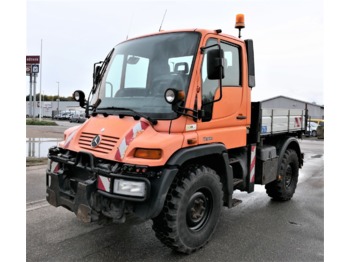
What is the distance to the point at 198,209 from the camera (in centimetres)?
360

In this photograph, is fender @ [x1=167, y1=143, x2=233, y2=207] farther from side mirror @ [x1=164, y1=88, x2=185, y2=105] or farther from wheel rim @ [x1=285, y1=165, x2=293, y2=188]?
wheel rim @ [x1=285, y1=165, x2=293, y2=188]

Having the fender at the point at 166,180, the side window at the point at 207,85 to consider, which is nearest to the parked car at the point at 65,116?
the side window at the point at 207,85

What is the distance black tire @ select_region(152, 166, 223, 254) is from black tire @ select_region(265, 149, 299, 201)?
2.18m

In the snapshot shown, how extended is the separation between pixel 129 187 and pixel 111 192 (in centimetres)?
21

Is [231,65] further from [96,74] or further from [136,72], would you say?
[96,74]

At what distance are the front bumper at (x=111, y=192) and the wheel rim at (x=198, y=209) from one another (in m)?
0.54

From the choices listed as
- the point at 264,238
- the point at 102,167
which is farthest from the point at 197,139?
Answer: the point at 264,238

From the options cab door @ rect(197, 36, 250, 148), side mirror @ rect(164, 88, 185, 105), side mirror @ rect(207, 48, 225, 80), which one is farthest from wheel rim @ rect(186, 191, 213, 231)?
side mirror @ rect(207, 48, 225, 80)

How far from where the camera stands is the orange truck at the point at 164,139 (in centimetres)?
309

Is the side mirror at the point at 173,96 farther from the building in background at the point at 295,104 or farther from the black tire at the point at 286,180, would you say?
the building in background at the point at 295,104

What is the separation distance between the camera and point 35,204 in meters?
5.09

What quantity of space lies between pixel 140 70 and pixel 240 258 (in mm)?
2629

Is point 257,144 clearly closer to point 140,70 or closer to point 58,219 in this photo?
point 140,70

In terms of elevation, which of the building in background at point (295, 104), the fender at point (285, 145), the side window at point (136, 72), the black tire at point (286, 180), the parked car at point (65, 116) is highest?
the building in background at point (295, 104)
